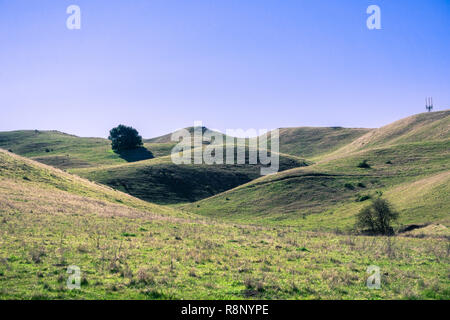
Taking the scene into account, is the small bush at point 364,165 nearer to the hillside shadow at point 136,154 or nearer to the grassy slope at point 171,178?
the grassy slope at point 171,178

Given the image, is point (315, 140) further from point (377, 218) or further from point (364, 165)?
point (377, 218)

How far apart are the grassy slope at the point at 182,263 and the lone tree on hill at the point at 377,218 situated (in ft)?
38.8

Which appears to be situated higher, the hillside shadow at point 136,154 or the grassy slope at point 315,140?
the grassy slope at point 315,140

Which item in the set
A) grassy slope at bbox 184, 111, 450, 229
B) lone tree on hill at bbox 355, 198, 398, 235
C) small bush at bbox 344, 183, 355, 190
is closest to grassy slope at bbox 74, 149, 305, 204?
grassy slope at bbox 184, 111, 450, 229

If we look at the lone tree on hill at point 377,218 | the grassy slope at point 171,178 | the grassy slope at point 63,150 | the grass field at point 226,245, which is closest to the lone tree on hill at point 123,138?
the grassy slope at point 63,150

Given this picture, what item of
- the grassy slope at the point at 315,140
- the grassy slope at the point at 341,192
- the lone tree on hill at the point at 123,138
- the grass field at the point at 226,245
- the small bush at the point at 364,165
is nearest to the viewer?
the grass field at the point at 226,245

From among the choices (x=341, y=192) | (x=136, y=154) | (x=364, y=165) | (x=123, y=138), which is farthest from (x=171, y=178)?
(x=123, y=138)

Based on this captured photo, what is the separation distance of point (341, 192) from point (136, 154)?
281 ft

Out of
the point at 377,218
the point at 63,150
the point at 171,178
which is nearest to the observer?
the point at 377,218

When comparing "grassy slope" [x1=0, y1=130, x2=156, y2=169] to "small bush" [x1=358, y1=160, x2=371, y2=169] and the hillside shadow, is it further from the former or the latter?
"small bush" [x1=358, y1=160, x2=371, y2=169]

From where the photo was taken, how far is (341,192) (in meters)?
66.8

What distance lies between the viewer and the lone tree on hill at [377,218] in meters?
38.0
